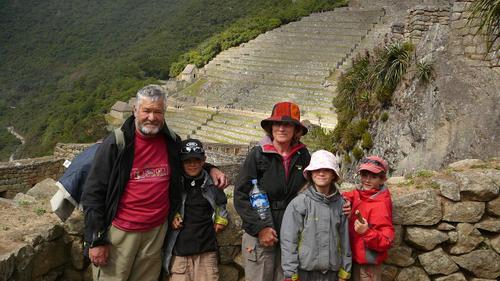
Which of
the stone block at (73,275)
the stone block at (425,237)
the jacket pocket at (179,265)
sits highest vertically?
the stone block at (425,237)

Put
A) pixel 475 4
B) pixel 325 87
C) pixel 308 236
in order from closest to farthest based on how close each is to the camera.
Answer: pixel 308 236 < pixel 475 4 < pixel 325 87

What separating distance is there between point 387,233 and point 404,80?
4600 millimetres

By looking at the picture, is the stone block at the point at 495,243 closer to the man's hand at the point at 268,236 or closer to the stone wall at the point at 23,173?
the man's hand at the point at 268,236

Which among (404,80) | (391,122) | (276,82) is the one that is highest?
(276,82)

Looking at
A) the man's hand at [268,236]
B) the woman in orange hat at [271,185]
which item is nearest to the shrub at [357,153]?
the woman in orange hat at [271,185]

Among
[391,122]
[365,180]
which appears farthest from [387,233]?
[391,122]

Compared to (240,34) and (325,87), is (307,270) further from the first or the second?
(240,34)

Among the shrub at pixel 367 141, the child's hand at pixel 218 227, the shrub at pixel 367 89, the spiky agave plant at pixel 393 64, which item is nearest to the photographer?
the child's hand at pixel 218 227

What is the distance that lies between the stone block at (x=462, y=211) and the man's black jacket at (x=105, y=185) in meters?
2.19

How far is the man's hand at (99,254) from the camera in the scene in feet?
7.67

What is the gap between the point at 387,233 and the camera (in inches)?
97.0

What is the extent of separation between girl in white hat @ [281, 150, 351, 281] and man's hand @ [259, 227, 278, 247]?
6cm

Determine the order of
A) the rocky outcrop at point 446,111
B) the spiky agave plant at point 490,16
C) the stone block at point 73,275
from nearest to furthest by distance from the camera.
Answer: the stone block at point 73,275, the spiky agave plant at point 490,16, the rocky outcrop at point 446,111

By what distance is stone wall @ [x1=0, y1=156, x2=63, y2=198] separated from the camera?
801 centimetres
